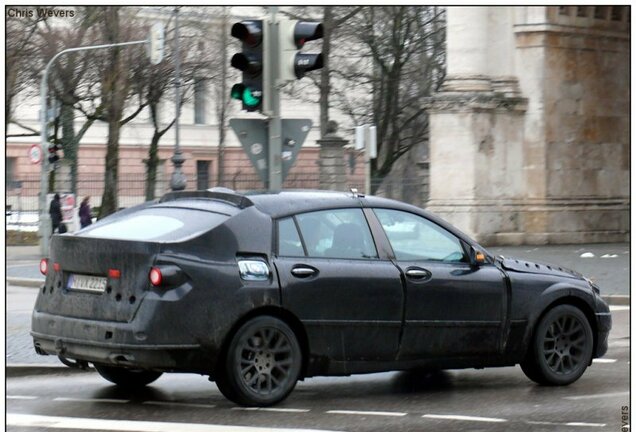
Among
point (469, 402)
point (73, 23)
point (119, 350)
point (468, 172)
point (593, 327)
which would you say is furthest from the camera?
point (73, 23)

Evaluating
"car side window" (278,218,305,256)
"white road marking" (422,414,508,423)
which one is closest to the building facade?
"car side window" (278,218,305,256)

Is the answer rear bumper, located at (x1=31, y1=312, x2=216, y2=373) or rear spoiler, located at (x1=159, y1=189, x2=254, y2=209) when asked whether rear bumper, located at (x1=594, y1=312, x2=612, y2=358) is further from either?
rear bumper, located at (x1=31, y1=312, x2=216, y2=373)

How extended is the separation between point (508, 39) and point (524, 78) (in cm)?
97

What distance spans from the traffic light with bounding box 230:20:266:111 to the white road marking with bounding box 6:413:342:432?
409 centimetres

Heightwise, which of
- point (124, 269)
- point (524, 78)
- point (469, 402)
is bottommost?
point (469, 402)

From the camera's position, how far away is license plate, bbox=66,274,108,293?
30.3 feet

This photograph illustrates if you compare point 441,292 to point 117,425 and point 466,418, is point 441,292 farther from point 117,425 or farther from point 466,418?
point 117,425

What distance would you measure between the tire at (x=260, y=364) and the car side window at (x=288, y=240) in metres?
0.49

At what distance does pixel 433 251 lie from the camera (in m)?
10.2

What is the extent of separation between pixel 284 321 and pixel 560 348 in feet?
7.49

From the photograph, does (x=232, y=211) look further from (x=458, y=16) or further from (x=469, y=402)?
(x=458, y=16)

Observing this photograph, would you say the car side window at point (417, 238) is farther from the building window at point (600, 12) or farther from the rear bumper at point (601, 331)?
the building window at point (600, 12)

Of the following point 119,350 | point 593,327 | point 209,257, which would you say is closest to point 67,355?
point 119,350

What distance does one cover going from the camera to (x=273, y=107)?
1205 cm
